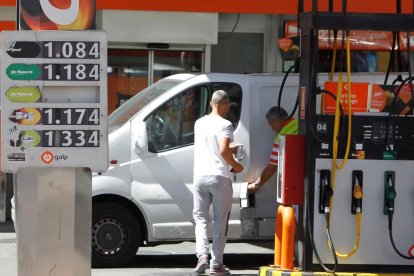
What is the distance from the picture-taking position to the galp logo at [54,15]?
5957 millimetres

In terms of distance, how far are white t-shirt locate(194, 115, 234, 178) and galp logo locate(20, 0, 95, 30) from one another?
356cm

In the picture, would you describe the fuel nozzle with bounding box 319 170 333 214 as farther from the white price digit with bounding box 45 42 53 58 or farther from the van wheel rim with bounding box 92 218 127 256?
the van wheel rim with bounding box 92 218 127 256

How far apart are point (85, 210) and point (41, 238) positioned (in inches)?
13.9

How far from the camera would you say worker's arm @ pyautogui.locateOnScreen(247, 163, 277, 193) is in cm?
992

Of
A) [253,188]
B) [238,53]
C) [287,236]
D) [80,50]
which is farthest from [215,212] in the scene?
[238,53]

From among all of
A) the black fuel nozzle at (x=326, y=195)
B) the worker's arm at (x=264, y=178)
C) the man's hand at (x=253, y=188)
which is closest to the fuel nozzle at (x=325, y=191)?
the black fuel nozzle at (x=326, y=195)

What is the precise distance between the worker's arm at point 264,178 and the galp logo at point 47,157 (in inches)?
→ 170

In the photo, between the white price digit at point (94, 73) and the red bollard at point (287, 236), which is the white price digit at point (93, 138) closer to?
the white price digit at point (94, 73)

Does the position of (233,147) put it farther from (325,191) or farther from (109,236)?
(325,191)

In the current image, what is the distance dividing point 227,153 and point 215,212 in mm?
654

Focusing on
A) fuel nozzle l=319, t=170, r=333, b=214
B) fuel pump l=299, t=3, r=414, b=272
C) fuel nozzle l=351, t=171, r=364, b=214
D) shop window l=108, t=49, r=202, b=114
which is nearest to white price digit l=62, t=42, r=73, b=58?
fuel pump l=299, t=3, r=414, b=272

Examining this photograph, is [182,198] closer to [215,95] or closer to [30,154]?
[215,95]

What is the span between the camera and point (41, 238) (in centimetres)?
596

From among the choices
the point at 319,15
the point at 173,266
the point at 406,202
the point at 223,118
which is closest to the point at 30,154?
→ the point at 319,15
